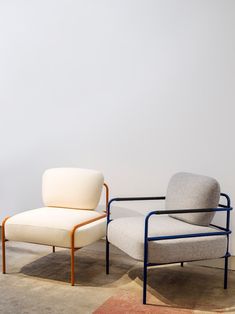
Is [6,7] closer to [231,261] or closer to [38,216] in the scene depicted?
[38,216]

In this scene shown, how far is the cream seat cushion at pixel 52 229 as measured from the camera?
10.6ft

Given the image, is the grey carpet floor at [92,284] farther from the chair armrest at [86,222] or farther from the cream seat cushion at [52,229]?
the chair armrest at [86,222]

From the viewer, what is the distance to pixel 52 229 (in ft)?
10.6

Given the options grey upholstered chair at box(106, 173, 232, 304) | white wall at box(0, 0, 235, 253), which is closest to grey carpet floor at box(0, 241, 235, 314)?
grey upholstered chair at box(106, 173, 232, 304)

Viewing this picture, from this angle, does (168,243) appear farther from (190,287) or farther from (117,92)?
(117,92)

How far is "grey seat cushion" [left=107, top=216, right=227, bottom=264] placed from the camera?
2912 millimetres

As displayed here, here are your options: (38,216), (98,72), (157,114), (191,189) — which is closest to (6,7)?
(98,72)

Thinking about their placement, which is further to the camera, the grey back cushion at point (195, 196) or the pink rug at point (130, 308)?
the grey back cushion at point (195, 196)

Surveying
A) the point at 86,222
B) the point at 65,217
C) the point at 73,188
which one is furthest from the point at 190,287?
the point at 73,188

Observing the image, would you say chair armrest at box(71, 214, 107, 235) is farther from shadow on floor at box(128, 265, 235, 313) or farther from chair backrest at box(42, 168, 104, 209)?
shadow on floor at box(128, 265, 235, 313)

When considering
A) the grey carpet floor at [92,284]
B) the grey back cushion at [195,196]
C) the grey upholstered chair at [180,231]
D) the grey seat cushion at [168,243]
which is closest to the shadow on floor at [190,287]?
the grey carpet floor at [92,284]

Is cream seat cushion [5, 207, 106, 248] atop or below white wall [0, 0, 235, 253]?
below

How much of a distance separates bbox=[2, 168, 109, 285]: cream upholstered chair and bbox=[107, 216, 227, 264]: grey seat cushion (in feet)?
0.85

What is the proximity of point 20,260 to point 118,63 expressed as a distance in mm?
1990
